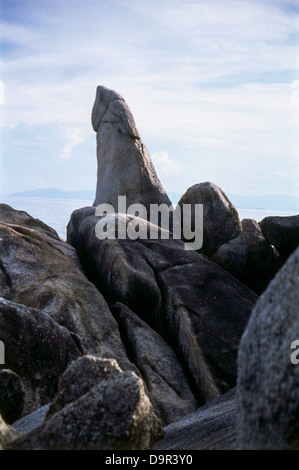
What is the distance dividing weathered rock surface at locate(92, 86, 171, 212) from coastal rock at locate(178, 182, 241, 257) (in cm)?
198

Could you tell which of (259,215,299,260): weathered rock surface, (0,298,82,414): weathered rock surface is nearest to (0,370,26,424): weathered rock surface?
(0,298,82,414): weathered rock surface

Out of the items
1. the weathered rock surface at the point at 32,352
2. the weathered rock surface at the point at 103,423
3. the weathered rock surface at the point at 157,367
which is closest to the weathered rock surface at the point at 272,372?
the weathered rock surface at the point at 103,423

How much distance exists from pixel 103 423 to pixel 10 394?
2.99m

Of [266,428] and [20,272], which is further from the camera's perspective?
[20,272]

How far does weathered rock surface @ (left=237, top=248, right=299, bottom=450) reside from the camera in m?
4.10

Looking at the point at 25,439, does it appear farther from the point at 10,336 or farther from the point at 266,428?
the point at 10,336

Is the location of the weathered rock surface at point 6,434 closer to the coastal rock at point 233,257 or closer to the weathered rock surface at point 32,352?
the weathered rock surface at point 32,352

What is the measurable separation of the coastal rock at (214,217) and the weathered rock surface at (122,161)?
77.8 inches

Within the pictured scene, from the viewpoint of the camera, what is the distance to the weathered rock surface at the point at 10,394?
762cm

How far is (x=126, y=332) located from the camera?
43.1ft

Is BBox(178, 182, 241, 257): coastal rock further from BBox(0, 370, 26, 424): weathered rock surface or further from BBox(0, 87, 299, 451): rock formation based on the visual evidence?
BBox(0, 370, 26, 424): weathered rock surface

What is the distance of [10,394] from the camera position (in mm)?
7711
